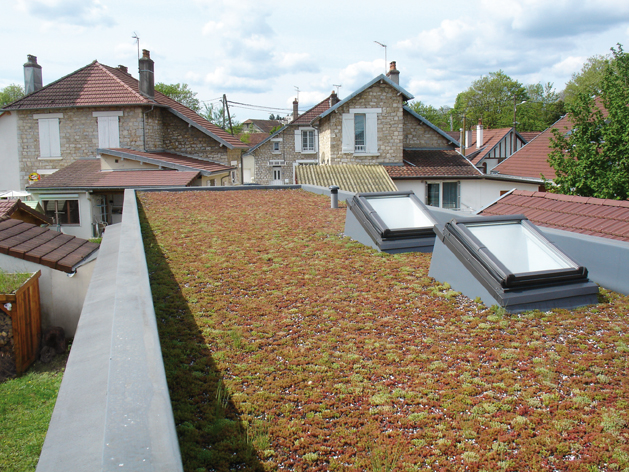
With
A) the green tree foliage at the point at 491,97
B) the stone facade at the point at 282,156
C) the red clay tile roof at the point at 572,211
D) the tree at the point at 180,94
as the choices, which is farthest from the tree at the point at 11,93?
the red clay tile roof at the point at 572,211

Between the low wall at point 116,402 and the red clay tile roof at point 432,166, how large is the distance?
1856cm

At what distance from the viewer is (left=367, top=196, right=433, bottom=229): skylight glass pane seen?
655 centimetres

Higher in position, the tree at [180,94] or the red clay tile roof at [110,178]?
the tree at [180,94]

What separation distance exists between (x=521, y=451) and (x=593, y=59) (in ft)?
223

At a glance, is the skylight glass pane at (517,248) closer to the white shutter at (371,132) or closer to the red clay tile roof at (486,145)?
the white shutter at (371,132)

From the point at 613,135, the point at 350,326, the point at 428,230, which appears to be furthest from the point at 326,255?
the point at 613,135

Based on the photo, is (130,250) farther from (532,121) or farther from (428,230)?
(532,121)

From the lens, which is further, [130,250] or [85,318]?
[130,250]

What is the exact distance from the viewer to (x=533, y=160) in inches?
792

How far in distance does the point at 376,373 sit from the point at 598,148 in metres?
12.7

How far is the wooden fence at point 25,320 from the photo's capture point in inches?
325

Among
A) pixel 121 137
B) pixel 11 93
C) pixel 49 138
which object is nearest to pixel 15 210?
pixel 121 137

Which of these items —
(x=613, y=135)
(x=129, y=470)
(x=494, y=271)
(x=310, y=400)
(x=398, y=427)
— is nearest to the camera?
(x=129, y=470)

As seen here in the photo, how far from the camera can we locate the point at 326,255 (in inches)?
233
